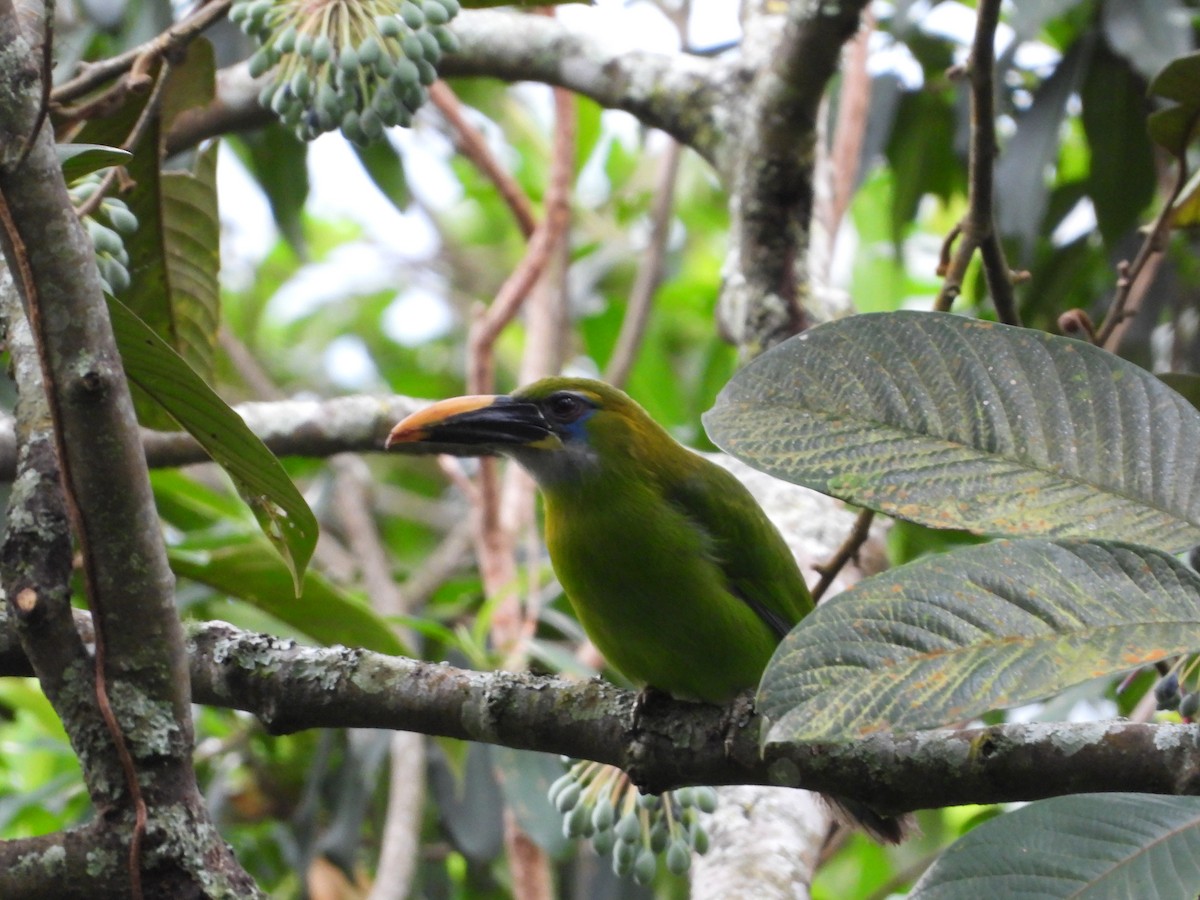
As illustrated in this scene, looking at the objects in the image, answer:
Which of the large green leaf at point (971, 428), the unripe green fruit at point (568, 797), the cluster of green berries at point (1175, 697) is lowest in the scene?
the unripe green fruit at point (568, 797)

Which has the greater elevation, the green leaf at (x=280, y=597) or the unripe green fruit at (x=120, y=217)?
the unripe green fruit at (x=120, y=217)

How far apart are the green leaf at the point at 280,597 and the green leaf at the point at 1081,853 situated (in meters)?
1.63

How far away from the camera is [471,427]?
2381 mm

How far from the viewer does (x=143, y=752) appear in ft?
4.30

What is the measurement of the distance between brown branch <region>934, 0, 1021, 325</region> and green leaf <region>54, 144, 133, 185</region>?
3.72 feet

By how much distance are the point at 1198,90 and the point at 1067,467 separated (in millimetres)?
941

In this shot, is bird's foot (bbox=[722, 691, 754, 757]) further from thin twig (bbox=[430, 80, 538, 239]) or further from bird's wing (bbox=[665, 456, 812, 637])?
thin twig (bbox=[430, 80, 538, 239])

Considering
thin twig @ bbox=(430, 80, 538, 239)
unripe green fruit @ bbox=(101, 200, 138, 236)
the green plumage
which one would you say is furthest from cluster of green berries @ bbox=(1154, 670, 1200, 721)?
thin twig @ bbox=(430, 80, 538, 239)

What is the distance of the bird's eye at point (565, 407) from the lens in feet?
8.38

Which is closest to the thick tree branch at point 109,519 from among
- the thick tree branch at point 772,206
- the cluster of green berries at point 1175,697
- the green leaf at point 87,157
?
the green leaf at point 87,157

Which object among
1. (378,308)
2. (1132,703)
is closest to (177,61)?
(1132,703)

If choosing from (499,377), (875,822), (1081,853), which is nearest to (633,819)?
(875,822)

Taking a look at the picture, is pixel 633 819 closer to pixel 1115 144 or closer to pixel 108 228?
pixel 108 228

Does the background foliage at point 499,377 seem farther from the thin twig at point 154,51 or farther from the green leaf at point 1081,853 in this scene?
the green leaf at point 1081,853
